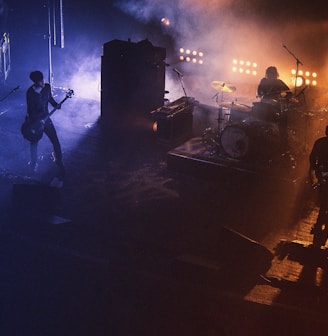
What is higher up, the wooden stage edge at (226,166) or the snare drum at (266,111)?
the snare drum at (266,111)

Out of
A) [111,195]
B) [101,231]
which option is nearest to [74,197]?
[111,195]

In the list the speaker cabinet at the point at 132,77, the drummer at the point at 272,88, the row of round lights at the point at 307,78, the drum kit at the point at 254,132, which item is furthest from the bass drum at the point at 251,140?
the row of round lights at the point at 307,78

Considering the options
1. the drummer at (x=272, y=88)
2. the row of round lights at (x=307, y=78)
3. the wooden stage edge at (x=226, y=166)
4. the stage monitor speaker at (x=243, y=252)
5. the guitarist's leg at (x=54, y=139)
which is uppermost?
the row of round lights at (x=307, y=78)

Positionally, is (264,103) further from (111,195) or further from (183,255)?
(183,255)

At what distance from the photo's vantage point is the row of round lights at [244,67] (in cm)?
1662

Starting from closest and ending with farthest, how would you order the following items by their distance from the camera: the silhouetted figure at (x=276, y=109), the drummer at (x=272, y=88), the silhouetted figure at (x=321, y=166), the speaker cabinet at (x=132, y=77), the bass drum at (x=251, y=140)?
1. the silhouetted figure at (x=321, y=166)
2. the bass drum at (x=251, y=140)
3. the silhouetted figure at (x=276, y=109)
4. the drummer at (x=272, y=88)
5. the speaker cabinet at (x=132, y=77)

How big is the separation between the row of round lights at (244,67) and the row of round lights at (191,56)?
140 cm

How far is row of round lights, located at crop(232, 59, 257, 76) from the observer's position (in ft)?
54.5

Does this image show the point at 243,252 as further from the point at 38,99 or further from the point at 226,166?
the point at 38,99

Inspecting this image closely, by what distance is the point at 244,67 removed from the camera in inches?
664

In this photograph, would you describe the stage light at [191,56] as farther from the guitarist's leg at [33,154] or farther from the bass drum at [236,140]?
the guitarist's leg at [33,154]

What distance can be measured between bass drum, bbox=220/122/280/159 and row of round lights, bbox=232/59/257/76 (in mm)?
7043

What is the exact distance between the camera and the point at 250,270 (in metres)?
6.00

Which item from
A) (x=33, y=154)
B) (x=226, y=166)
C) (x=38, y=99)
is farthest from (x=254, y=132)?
(x=33, y=154)
